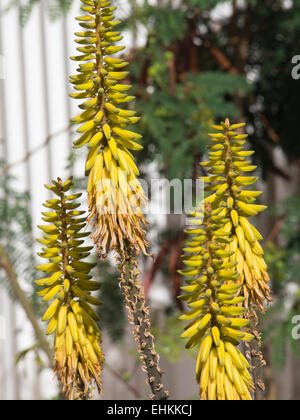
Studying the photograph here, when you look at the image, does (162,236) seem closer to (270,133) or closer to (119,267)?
(270,133)

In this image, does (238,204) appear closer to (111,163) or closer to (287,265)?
(111,163)

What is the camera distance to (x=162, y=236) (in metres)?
0.92

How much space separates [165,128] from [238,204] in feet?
1.73

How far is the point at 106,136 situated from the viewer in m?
0.18

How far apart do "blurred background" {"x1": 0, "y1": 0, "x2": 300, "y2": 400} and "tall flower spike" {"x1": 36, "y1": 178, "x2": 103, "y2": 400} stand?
15 centimetres

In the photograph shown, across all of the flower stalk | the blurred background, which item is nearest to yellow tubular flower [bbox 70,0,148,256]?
the flower stalk

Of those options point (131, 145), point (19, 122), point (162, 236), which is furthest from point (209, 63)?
point (131, 145)

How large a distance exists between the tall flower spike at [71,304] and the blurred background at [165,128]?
0.50 ft

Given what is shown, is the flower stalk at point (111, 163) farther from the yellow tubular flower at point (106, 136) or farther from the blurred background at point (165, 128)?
the blurred background at point (165, 128)

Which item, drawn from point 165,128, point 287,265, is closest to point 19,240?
point 165,128

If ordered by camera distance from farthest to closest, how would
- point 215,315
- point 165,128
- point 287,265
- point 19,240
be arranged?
point 287,265, point 165,128, point 19,240, point 215,315
